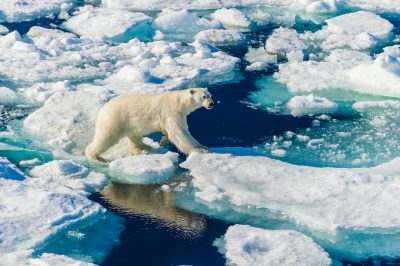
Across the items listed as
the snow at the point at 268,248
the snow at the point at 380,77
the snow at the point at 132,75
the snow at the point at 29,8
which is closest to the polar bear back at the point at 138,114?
the snow at the point at 268,248

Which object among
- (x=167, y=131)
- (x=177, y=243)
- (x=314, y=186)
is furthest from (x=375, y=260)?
(x=167, y=131)

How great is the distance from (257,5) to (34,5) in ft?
14.4

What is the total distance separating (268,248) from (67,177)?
209cm

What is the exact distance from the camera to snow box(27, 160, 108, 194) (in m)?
6.02

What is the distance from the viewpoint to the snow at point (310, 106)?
8.16 metres

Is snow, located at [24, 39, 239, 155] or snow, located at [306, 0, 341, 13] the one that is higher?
snow, located at [24, 39, 239, 155]

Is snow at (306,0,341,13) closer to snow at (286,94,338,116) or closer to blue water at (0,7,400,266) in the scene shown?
blue water at (0,7,400,266)

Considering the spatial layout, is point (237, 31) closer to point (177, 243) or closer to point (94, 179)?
point (94, 179)

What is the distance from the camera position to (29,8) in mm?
12992

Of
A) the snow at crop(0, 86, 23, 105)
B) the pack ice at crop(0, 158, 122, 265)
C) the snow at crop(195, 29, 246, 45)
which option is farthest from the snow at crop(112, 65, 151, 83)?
the pack ice at crop(0, 158, 122, 265)

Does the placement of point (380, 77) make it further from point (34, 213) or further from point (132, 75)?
point (34, 213)

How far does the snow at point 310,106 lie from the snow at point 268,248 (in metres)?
3.13

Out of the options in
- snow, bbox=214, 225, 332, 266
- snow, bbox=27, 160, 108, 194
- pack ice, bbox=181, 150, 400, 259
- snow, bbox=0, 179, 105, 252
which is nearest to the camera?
snow, bbox=214, 225, 332, 266

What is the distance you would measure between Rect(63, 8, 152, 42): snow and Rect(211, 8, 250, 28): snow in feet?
4.48
